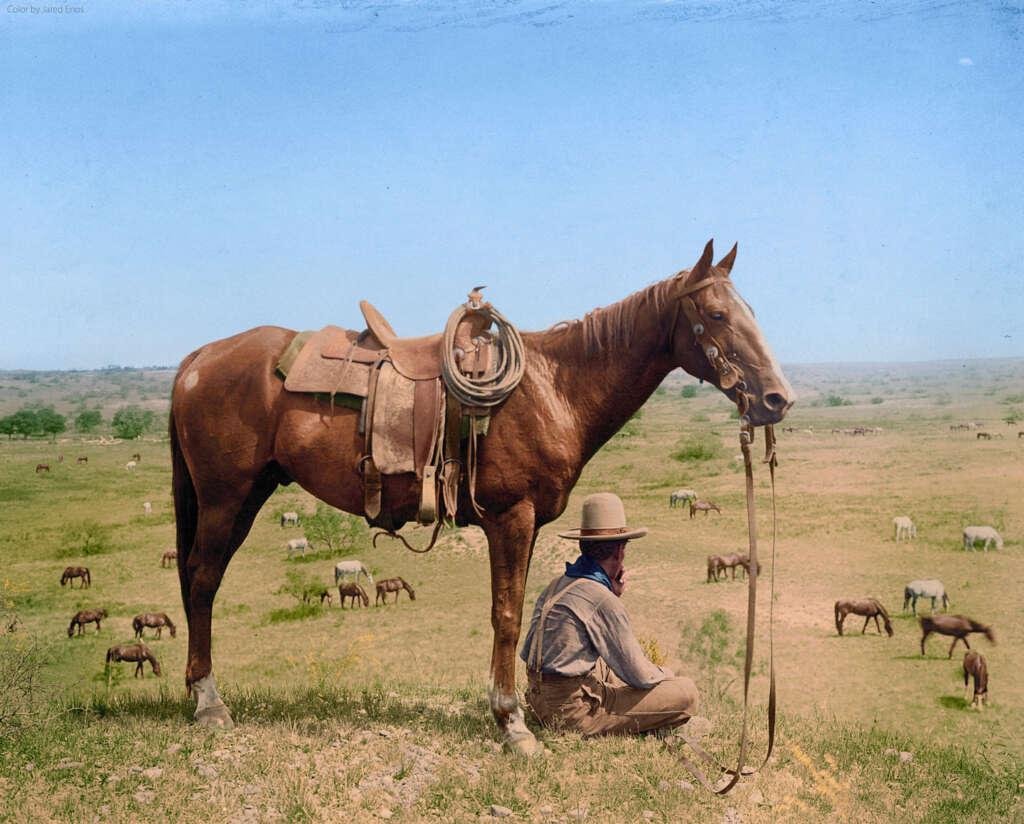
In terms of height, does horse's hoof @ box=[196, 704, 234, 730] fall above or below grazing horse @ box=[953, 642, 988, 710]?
above

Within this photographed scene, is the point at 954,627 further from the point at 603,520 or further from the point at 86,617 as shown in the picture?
the point at 86,617

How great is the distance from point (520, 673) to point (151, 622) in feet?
24.7

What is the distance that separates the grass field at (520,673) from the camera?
15.3ft

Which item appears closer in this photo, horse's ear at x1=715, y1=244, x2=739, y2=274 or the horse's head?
the horse's head

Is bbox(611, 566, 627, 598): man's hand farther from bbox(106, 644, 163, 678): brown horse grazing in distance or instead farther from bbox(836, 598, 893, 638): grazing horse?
bbox(836, 598, 893, 638): grazing horse

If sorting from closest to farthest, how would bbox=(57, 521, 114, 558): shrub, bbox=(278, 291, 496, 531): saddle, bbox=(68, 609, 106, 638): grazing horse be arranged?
bbox=(278, 291, 496, 531): saddle
bbox=(68, 609, 106, 638): grazing horse
bbox=(57, 521, 114, 558): shrub

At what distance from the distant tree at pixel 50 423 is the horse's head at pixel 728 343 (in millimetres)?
39564

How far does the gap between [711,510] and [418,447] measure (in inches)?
685

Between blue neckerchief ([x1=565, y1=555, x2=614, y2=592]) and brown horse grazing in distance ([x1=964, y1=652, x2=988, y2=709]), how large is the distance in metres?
8.04

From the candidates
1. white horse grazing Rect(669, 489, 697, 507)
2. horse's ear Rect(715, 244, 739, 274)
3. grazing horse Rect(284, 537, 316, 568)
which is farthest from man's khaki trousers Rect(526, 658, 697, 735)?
Result: white horse grazing Rect(669, 489, 697, 507)

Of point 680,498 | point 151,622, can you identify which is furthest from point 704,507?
point 151,622

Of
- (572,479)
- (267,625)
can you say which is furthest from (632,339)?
(267,625)

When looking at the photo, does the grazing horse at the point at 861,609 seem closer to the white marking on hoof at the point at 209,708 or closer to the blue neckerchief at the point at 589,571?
the blue neckerchief at the point at 589,571

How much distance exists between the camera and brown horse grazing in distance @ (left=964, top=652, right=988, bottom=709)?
1038 cm
